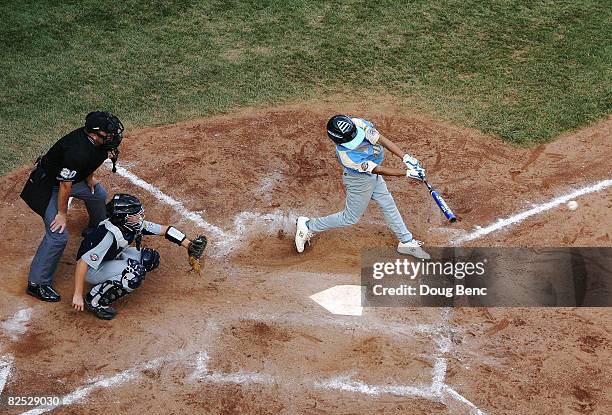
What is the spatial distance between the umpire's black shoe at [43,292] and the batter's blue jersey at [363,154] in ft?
11.0

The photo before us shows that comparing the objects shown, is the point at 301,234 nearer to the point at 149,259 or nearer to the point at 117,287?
the point at 149,259

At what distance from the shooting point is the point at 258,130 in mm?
11234

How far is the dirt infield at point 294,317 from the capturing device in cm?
734

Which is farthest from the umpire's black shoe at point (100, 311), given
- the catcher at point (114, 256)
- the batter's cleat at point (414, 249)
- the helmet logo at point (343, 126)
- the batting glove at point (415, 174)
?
the batting glove at point (415, 174)

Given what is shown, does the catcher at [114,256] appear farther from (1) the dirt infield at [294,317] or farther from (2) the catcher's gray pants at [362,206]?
(2) the catcher's gray pants at [362,206]

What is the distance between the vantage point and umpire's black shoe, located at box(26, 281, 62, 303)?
8305 mm

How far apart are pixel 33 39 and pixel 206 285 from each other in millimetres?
6898

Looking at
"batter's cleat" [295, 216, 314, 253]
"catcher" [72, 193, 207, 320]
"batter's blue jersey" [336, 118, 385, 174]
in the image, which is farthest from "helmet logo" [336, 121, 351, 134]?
"catcher" [72, 193, 207, 320]

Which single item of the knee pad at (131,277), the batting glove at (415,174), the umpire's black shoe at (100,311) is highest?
the batting glove at (415,174)

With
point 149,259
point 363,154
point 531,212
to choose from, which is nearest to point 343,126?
point 363,154

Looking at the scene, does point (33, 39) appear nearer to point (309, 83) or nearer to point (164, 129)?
point (164, 129)

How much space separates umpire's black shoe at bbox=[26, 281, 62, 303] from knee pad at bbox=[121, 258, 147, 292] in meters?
0.84

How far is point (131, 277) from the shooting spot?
26.4ft

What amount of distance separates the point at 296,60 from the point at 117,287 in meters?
6.01
